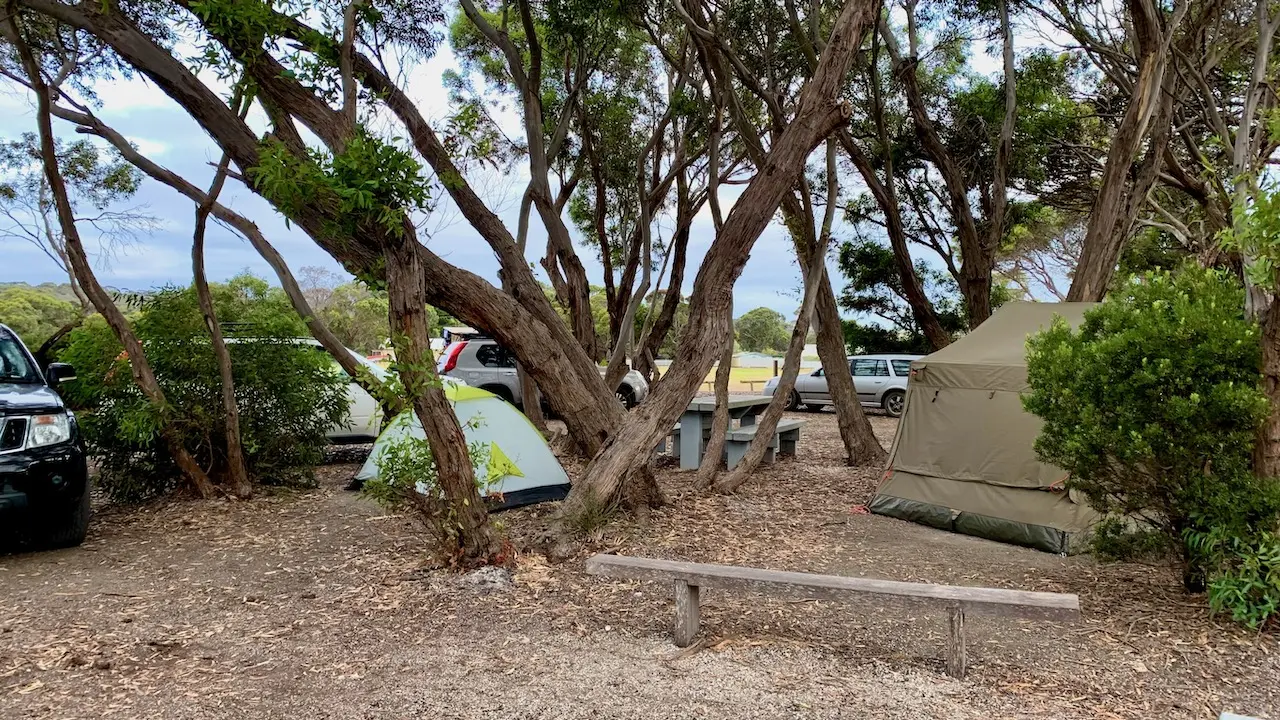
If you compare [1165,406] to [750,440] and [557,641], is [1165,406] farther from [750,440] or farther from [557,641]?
[750,440]

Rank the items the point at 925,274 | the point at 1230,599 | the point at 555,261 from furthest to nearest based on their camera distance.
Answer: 1. the point at 925,274
2. the point at 555,261
3. the point at 1230,599

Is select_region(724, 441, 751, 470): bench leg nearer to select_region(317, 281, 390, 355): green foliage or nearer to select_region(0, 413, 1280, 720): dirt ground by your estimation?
select_region(0, 413, 1280, 720): dirt ground

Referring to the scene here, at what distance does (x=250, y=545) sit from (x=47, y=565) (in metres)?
1.24

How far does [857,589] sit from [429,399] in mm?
2648

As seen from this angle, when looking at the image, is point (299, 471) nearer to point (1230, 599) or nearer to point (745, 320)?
point (1230, 599)

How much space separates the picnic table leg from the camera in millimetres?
9883

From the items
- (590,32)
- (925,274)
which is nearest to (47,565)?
(590,32)

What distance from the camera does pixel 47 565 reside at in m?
5.43

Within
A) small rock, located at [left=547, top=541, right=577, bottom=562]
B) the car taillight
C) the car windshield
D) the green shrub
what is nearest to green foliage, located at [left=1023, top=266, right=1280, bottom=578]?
small rock, located at [left=547, top=541, right=577, bottom=562]

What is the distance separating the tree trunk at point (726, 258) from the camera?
614 centimetres

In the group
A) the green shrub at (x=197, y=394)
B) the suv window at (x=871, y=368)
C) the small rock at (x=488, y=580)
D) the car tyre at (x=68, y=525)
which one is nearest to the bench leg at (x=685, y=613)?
the small rock at (x=488, y=580)

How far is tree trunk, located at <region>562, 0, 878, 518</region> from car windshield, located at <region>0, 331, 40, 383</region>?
4.20m

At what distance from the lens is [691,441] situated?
9.95 meters

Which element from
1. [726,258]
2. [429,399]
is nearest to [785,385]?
[726,258]
